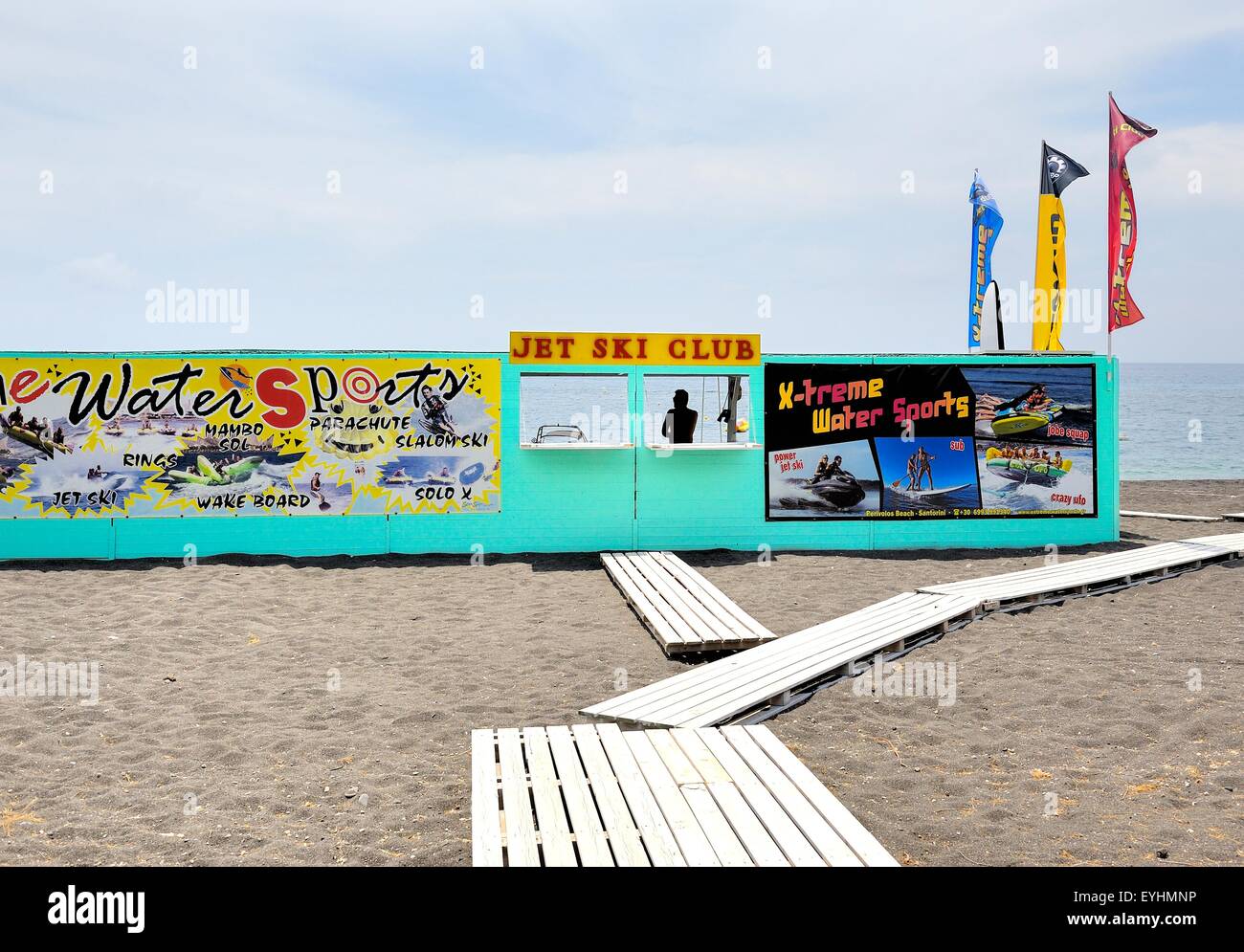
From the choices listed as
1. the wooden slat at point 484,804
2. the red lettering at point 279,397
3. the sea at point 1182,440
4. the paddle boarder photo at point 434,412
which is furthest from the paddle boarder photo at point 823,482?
the sea at point 1182,440

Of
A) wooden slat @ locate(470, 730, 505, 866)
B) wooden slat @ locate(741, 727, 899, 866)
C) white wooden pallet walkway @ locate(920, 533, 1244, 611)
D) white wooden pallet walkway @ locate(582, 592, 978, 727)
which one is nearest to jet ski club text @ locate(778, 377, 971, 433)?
white wooden pallet walkway @ locate(920, 533, 1244, 611)

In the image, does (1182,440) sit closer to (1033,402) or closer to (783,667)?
(1033,402)

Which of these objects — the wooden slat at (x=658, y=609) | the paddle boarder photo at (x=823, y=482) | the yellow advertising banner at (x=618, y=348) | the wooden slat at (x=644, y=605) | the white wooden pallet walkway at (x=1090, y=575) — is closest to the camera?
the wooden slat at (x=658, y=609)

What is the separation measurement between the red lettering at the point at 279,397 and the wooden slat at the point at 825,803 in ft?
29.9

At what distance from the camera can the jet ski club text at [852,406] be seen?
14.3 m

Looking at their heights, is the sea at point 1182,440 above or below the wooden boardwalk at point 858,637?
above

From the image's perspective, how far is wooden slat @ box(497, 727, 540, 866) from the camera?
14.7 feet

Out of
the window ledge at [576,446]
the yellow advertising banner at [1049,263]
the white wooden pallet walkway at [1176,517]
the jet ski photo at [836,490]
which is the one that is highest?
the yellow advertising banner at [1049,263]

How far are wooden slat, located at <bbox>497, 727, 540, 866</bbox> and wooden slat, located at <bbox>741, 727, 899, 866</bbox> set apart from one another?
128 centimetres

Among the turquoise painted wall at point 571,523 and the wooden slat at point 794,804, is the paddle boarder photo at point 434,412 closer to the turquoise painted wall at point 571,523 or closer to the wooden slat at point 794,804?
the turquoise painted wall at point 571,523

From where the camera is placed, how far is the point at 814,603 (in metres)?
10.7

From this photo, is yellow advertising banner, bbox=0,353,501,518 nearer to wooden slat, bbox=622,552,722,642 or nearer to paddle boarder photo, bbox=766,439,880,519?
wooden slat, bbox=622,552,722,642
